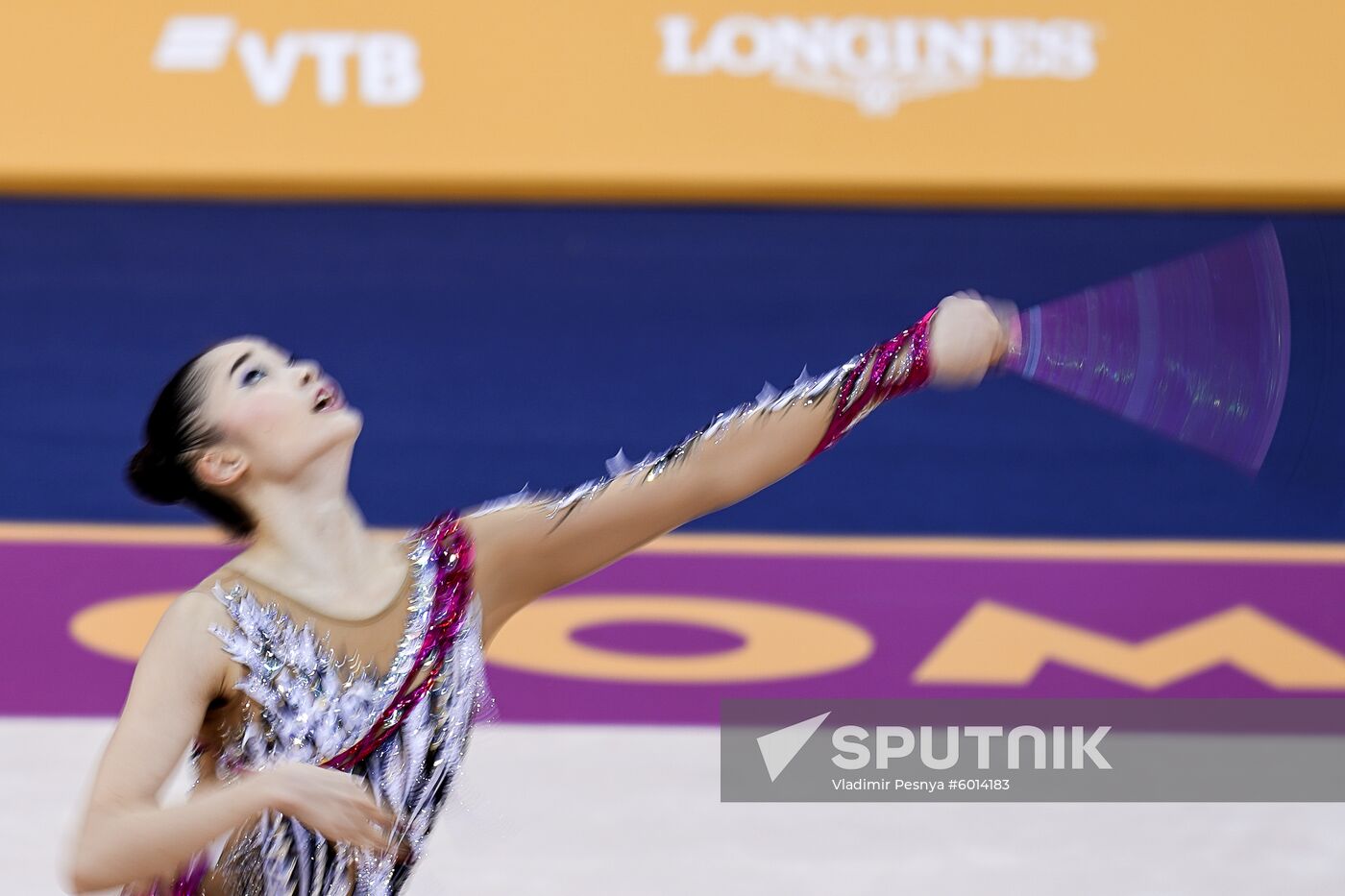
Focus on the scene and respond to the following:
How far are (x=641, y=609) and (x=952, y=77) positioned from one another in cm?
122

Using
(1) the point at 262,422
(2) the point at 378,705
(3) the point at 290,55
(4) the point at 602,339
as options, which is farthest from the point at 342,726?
(3) the point at 290,55

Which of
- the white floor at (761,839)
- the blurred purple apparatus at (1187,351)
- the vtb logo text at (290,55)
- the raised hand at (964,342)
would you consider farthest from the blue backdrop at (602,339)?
the raised hand at (964,342)

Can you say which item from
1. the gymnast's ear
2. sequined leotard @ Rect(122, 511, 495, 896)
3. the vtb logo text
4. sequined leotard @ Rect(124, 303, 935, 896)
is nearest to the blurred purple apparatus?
sequined leotard @ Rect(124, 303, 935, 896)

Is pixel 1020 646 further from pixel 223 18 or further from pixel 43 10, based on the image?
pixel 43 10

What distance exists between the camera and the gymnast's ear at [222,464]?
4.90 ft

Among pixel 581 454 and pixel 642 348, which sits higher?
pixel 642 348

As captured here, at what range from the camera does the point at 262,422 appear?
1.48 metres

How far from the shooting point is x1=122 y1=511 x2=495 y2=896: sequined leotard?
1.42 meters

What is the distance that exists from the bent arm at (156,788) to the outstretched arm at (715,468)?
276 mm

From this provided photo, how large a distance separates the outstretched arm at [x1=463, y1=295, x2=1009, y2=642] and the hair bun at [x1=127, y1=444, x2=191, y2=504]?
26 cm

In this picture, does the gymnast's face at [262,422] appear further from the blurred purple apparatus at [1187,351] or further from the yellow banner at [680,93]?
the yellow banner at [680,93]

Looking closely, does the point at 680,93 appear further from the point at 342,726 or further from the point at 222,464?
the point at 342,726

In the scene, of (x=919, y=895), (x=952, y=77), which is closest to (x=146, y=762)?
(x=919, y=895)

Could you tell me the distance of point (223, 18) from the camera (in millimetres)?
3336
